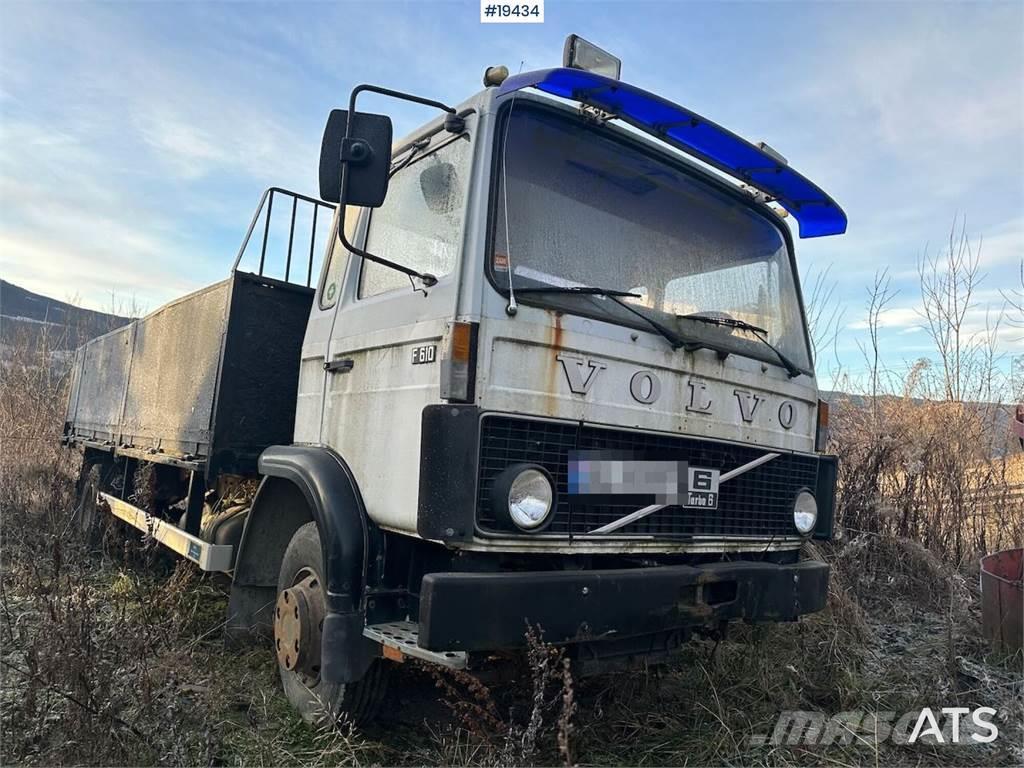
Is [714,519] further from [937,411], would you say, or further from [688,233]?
[937,411]

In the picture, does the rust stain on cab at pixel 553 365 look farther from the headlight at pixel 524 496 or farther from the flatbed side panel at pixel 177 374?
the flatbed side panel at pixel 177 374

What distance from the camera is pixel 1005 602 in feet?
13.5

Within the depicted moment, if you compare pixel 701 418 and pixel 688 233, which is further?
pixel 688 233

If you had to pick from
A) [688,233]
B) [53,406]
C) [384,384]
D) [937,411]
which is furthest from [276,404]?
[53,406]

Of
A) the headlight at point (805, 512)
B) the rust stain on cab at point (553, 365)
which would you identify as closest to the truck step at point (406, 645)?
the rust stain on cab at point (553, 365)

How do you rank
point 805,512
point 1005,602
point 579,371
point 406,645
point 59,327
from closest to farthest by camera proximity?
point 406,645 → point 579,371 → point 805,512 → point 1005,602 → point 59,327

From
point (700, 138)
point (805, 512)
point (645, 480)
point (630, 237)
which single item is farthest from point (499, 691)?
point (700, 138)

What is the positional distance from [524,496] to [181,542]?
256 cm

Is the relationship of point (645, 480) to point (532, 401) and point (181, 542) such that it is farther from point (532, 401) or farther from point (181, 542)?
point (181, 542)

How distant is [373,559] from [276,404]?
145 cm

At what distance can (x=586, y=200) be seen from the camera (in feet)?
9.92

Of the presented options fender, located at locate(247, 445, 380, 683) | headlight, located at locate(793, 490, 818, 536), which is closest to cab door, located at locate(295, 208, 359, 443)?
fender, located at locate(247, 445, 380, 683)

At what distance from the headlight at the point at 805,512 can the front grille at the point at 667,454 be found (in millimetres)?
27

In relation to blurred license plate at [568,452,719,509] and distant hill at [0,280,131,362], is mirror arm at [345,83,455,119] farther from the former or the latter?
distant hill at [0,280,131,362]
